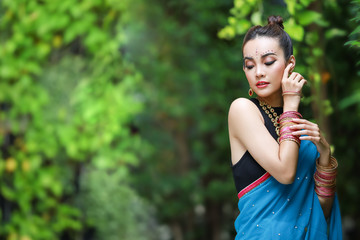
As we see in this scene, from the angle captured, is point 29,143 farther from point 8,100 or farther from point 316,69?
point 316,69

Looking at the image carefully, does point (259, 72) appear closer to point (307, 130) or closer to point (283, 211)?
point (307, 130)

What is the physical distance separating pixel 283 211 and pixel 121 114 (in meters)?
3.60

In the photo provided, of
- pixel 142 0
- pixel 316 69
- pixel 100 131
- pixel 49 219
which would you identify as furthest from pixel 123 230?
pixel 316 69

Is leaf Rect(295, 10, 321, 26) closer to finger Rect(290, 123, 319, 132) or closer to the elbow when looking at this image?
finger Rect(290, 123, 319, 132)

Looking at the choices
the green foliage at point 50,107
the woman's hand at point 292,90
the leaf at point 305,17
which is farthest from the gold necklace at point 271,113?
the green foliage at point 50,107

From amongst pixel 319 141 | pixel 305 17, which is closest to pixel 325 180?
pixel 319 141

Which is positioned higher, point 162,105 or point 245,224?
point 162,105

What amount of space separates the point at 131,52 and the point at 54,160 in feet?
4.95

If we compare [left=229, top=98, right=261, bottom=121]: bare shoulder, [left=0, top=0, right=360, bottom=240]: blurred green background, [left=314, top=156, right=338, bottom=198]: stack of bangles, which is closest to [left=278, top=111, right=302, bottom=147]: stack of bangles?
[left=229, top=98, right=261, bottom=121]: bare shoulder

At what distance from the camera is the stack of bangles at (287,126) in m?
1.86

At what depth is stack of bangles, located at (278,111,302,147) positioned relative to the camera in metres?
1.86

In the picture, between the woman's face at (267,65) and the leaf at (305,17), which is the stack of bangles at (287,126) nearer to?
the woman's face at (267,65)

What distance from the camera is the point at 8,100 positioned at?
5453mm

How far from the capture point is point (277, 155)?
1.86m
